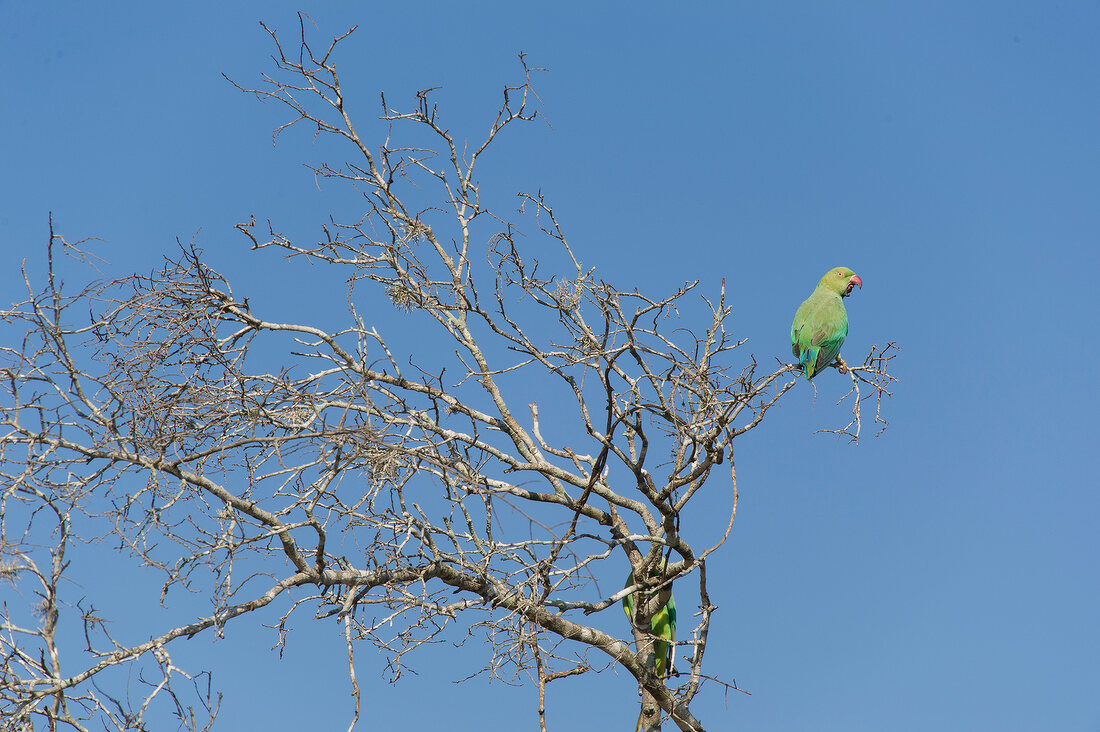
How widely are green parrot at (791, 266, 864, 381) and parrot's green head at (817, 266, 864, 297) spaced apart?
0.23m

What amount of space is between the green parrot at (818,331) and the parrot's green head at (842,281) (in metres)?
0.23

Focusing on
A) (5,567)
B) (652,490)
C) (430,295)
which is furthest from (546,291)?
(5,567)

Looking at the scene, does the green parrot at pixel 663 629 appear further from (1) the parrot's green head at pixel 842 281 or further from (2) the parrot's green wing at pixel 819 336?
(1) the parrot's green head at pixel 842 281

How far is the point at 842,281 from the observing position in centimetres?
1004

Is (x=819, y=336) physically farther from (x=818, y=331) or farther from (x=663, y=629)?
(x=663, y=629)

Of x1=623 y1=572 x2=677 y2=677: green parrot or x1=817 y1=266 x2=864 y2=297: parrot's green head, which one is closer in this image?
x1=623 y1=572 x2=677 y2=677: green parrot

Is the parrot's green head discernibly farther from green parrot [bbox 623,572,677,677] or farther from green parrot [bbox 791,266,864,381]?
green parrot [bbox 623,572,677,677]

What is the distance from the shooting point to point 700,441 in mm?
5652

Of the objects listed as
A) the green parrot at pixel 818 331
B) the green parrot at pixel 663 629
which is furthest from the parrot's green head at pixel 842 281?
the green parrot at pixel 663 629

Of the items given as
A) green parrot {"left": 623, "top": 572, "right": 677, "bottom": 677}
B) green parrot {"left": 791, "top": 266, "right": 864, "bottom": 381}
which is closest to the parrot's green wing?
green parrot {"left": 791, "top": 266, "right": 864, "bottom": 381}

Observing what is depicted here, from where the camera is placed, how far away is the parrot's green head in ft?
32.9

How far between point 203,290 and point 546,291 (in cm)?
233

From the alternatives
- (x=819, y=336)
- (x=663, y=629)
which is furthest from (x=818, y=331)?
(x=663, y=629)

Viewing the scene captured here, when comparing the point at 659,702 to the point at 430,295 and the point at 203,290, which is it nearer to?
the point at 430,295
